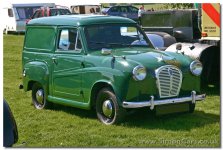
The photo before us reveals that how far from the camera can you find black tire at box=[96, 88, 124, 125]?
6.90 meters

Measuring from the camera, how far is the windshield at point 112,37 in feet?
25.2

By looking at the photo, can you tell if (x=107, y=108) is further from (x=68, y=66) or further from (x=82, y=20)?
(x=82, y=20)

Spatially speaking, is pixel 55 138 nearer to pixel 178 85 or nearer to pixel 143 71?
pixel 143 71

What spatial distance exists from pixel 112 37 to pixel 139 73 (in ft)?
4.26

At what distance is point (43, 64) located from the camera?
27.2ft

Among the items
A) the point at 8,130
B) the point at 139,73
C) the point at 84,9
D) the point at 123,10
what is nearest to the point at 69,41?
the point at 139,73

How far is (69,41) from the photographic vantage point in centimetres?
797

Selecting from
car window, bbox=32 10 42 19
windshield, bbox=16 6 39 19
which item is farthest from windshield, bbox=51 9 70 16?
windshield, bbox=16 6 39 19

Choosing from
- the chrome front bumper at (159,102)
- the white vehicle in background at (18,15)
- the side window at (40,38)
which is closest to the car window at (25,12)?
the white vehicle in background at (18,15)

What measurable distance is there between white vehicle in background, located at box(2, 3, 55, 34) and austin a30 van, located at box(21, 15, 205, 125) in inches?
796

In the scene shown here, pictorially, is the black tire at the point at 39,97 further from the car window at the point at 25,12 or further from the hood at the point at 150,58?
the car window at the point at 25,12

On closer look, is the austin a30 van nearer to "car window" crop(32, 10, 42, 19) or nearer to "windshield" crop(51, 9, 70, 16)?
"windshield" crop(51, 9, 70, 16)

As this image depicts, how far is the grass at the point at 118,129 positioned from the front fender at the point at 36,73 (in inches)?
18.5

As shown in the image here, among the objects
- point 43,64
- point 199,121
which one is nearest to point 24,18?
point 43,64
